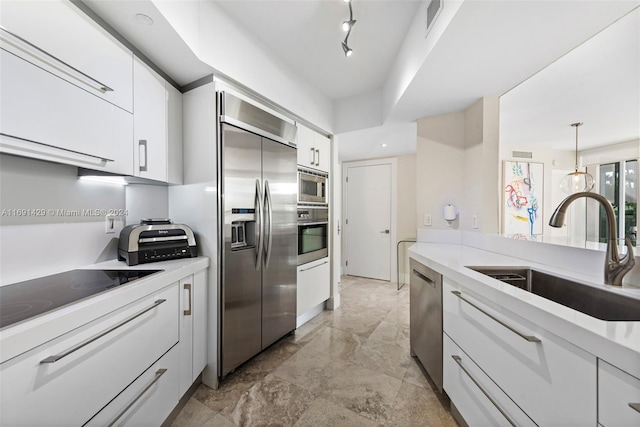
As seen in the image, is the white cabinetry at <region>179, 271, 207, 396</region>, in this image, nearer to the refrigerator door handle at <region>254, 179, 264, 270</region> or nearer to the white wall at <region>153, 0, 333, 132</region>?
the refrigerator door handle at <region>254, 179, 264, 270</region>

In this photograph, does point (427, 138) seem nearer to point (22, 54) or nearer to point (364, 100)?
point (364, 100)

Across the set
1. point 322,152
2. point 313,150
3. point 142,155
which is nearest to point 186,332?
point 142,155

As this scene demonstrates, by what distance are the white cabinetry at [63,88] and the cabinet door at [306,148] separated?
1395mm

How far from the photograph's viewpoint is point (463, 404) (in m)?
1.29

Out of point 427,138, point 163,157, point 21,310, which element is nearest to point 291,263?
point 163,157

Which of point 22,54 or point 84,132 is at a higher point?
point 22,54

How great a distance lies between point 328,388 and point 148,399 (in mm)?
1062

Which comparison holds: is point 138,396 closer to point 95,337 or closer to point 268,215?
point 95,337

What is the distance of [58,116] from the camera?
1064 millimetres

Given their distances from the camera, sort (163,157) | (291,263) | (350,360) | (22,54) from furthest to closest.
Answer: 1. (291,263)
2. (350,360)
3. (163,157)
4. (22,54)

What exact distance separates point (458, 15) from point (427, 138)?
1.47 m

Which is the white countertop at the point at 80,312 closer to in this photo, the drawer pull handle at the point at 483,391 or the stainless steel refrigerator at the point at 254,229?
the stainless steel refrigerator at the point at 254,229

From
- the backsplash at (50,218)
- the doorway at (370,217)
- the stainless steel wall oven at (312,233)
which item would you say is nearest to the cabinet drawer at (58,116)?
the backsplash at (50,218)

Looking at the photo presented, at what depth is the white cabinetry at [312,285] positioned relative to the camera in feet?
8.30
